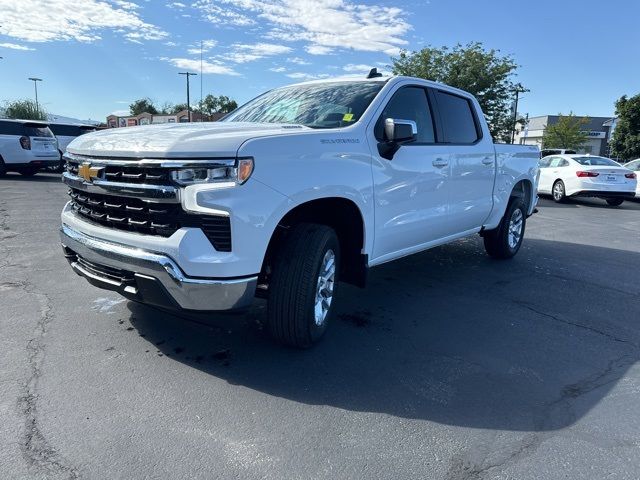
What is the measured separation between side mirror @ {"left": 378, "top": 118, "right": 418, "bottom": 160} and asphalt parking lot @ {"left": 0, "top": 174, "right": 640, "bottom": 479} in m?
1.40

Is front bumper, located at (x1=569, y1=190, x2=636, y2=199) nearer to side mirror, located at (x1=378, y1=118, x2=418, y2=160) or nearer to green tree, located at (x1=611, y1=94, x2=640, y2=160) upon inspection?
side mirror, located at (x1=378, y1=118, x2=418, y2=160)

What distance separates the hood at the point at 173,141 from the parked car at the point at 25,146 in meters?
14.3

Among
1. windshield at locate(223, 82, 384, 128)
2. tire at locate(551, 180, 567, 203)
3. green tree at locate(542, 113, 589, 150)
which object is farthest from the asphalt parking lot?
green tree at locate(542, 113, 589, 150)

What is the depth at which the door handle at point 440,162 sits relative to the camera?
15.2ft

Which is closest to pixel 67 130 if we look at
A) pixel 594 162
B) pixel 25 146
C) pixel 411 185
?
pixel 25 146

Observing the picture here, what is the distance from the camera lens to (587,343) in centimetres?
398

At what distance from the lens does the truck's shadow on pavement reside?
3.00 metres

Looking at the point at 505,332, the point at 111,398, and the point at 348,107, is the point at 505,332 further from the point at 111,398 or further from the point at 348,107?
the point at 111,398

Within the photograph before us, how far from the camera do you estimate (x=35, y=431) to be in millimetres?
2566

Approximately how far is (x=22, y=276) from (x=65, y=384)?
105 inches

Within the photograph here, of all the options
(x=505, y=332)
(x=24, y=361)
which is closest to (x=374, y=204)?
(x=505, y=332)

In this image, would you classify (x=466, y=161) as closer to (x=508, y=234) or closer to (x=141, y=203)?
(x=508, y=234)

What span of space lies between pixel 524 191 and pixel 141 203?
5.49 metres

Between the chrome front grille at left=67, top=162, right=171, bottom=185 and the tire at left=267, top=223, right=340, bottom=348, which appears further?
the tire at left=267, top=223, right=340, bottom=348
